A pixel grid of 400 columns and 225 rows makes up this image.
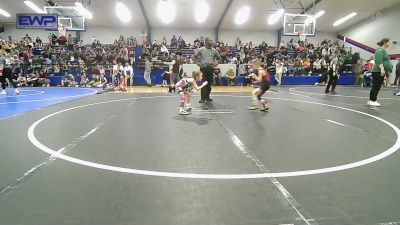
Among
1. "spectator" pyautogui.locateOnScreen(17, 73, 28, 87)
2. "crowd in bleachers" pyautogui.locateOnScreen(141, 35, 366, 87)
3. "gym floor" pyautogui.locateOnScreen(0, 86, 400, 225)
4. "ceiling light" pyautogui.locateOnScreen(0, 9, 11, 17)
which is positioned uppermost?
"ceiling light" pyautogui.locateOnScreen(0, 9, 11, 17)

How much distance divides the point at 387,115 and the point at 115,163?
20.1 feet

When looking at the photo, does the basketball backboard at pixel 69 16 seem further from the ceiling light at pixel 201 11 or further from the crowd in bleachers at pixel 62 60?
the ceiling light at pixel 201 11

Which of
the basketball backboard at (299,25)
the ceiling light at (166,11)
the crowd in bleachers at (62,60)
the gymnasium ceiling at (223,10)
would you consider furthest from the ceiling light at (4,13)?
the basketball backboard at (299,25)

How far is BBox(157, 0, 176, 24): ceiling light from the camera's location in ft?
74.0

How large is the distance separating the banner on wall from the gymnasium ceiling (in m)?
3.14

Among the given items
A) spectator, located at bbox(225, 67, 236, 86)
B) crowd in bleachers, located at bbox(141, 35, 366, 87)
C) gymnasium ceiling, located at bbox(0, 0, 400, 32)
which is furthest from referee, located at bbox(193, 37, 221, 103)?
gymnasium ceiling, located at bbox(0, 0, 400, 32)

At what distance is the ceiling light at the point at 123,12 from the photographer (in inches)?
904

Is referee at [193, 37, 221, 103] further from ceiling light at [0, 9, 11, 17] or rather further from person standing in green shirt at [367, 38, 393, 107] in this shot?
ceiling light at [0, 9, 11, 17]

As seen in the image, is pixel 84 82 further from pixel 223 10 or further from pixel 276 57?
pixel 276 57

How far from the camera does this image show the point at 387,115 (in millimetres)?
6840

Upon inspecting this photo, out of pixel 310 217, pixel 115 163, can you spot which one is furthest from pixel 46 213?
pixel 310 217

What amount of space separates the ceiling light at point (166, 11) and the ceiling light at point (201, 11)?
1748 mm

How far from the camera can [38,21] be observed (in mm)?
17328

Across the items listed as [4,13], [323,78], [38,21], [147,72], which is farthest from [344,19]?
[4,13]
